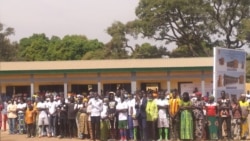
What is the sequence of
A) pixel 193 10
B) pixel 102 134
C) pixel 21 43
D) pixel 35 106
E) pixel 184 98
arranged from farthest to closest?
pixel 21 43, pixel 193 10, pixel 35 106, pixel 102 134, pixel 184 98

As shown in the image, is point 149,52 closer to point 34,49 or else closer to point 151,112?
point 34,49

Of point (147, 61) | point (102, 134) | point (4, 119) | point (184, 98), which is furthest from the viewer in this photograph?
point (147, 61)

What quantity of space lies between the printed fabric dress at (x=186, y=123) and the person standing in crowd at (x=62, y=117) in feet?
14.5

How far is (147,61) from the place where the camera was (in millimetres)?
35844

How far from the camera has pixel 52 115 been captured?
1942 centimetres

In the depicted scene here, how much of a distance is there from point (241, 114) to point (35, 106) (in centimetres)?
741

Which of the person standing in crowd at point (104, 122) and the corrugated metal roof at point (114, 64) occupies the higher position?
the corrugated metal roof at point (114, 64)

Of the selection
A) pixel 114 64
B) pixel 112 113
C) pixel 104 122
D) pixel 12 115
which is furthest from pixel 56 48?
pixel 112 113

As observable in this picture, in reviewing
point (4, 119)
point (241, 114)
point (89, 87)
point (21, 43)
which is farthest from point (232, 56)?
point (21, 43)

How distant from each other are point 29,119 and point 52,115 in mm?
900

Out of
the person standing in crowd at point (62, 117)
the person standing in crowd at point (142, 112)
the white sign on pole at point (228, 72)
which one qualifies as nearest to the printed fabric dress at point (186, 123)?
the person standing in crowd at point (142, 112)

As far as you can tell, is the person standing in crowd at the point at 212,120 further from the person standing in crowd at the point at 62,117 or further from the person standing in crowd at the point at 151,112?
the person standing in crowd at the point at 62,117

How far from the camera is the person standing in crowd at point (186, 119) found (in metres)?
16.7

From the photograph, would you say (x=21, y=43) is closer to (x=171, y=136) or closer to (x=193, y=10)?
(x=193, y=10)
